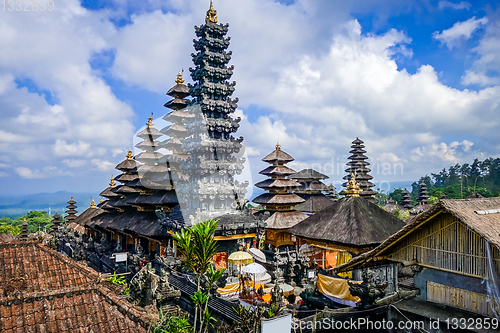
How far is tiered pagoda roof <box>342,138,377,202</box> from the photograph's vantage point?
41.7 m

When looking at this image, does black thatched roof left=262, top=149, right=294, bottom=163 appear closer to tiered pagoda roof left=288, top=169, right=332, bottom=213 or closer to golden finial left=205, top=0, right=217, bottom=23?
tiered pagoda roof left=288, top=169, right=332, bottom=213

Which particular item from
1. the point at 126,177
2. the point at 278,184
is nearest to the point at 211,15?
the point at 278,184

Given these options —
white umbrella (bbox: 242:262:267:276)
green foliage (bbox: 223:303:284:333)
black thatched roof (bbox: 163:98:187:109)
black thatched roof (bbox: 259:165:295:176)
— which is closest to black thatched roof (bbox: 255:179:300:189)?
black thatched roof (bbox: 259:165:295:176)

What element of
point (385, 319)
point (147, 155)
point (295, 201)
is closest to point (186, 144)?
point (147, 155)

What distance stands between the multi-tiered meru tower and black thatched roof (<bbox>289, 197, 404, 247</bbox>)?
7596 mm

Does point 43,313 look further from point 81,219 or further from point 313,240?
point 81,219

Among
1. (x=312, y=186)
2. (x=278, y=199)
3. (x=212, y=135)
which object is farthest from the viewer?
(x=312, y=186)

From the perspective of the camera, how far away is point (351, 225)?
51.7ft

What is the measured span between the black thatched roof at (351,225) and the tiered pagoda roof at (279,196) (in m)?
9.44

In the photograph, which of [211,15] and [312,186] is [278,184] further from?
[211,15]

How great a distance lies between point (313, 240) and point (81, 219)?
33.8 m

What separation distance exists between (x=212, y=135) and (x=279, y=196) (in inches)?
334

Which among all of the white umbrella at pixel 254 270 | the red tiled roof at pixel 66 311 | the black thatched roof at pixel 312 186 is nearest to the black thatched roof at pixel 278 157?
the black thatched roof at pixel 312 186

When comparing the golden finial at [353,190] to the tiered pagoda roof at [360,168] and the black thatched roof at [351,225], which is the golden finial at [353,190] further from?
the tiered pagoda roof at [360,168]
